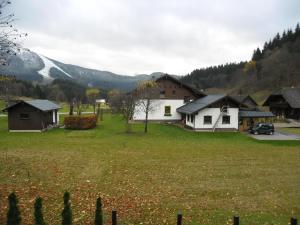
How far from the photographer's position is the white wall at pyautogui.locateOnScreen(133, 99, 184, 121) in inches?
1815

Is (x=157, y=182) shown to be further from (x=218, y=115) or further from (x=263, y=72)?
(x=263, y=72)

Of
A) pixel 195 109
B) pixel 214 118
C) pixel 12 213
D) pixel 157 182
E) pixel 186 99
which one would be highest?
pixel 186 99

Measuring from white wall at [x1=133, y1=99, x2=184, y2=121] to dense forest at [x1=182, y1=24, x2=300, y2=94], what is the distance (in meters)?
55.1

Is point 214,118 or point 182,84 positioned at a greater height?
point 182,84

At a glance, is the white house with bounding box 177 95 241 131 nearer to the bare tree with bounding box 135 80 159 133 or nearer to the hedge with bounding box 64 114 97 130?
the bare tree with bounding box 135 80 159 133

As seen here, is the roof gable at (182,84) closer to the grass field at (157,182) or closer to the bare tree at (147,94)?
the bare tree at (147,94)

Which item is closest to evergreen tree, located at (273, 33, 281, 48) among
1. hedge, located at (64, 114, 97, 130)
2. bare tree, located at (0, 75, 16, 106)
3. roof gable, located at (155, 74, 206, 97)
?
roof gable, located at (155, 74, 206, 97)

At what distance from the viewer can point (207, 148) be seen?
24344 millimetres

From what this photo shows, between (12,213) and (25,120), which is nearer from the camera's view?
(12,213)

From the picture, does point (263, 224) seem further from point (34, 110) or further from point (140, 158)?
point (34, 110)

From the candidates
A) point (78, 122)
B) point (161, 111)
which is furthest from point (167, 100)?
point (78, 122)

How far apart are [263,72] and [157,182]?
319 ft

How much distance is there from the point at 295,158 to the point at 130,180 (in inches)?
509

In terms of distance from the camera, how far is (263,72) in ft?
330
